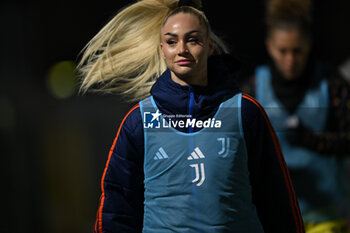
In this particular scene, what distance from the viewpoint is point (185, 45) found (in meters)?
1.85

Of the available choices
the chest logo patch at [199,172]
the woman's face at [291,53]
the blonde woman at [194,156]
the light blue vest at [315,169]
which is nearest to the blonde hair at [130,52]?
the blonde woman at [194,156]

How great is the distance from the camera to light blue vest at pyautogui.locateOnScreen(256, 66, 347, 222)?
3.00 meters

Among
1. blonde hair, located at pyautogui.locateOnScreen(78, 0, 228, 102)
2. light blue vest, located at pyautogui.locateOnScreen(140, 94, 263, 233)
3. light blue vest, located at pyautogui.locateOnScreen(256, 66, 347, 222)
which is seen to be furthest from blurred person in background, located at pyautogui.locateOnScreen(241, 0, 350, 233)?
light blue vest, located at pyautogui.locateOnScreen(140, 94, 263, 233)

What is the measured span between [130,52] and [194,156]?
561 mm

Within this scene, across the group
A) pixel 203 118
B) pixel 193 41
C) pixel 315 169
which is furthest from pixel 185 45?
pixel 315 169

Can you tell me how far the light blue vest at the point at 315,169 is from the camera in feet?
9.85

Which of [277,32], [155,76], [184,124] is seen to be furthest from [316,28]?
[184,124]

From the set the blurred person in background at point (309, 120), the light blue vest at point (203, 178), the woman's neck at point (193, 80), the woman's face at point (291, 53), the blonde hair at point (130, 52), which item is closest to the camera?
the light blue vest at point (203, 178)

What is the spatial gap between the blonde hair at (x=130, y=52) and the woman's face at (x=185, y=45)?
0.21 meters

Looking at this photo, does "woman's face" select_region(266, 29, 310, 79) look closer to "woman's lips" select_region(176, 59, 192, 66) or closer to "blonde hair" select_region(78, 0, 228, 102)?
"blonde hair" select_region(78, 0, 228, 102)

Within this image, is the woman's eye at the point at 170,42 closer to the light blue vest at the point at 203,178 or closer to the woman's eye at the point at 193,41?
the woman's eye at the point at 193,41

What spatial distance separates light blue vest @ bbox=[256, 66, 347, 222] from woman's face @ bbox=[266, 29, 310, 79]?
0.66 ft

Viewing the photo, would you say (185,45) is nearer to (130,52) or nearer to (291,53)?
(130,52)

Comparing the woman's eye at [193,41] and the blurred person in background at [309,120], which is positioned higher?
the woman's eye at [193,41]
